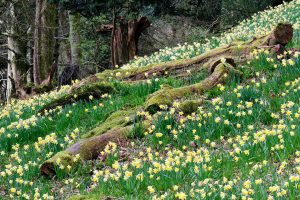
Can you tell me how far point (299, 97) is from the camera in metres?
6.19

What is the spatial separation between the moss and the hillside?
2 centimetres

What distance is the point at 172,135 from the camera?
5.95m

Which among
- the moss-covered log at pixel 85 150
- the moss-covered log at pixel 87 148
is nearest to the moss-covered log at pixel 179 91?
the moss-covered log at pixel 87 148

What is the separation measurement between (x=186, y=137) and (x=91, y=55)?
1908 centimetres

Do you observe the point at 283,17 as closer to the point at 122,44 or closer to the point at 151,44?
the point at 122,44

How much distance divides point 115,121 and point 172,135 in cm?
108

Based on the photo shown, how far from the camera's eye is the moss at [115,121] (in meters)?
6.44

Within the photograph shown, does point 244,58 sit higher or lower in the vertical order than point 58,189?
higher

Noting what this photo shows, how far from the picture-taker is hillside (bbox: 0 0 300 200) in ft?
14.4

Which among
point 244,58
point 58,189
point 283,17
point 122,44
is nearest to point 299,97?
point 244,58

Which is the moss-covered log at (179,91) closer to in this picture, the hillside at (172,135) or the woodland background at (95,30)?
the hillside at (172,135)

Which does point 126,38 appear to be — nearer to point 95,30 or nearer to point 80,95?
point 95,30

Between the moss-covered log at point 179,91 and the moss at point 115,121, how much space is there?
1.08 feet

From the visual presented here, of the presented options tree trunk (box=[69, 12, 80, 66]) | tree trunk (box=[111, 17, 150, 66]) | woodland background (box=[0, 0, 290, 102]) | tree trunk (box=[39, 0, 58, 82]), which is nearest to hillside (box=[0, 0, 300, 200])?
woodland background (box=[0, 0, 290, 102])
